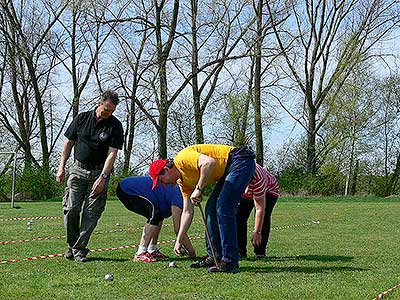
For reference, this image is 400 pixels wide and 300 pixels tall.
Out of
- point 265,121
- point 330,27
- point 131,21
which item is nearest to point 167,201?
point 131,21

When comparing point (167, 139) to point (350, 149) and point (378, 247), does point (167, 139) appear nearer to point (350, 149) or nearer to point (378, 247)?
point (350, 149)

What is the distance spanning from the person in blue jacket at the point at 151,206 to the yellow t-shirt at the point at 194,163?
0.91 m

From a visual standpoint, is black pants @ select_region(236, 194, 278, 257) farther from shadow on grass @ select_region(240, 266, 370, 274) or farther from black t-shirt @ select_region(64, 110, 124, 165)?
black t-shirt @ select_region(64, 110, 124, 165)

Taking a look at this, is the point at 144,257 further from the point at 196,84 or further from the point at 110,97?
the point at 196,84

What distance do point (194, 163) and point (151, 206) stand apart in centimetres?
143

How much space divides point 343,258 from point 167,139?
26012 millimetres

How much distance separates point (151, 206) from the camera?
740 cm

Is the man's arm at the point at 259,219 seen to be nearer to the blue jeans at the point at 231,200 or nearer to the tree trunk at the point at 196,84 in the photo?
the blue jeans at the point at 231,200

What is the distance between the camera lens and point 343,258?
764 centimetres

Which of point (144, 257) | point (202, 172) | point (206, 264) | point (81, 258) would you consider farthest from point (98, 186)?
point (202, 172)

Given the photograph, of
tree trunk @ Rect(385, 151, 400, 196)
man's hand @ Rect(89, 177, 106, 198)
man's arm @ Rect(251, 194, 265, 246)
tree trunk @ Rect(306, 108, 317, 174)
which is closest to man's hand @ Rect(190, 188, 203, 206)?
man's arm @ Rect(251, 194, 265, 246)

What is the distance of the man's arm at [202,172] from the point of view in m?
6.06

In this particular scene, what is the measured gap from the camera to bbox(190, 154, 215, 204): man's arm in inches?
239

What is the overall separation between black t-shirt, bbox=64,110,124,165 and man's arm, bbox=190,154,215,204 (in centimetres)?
145
